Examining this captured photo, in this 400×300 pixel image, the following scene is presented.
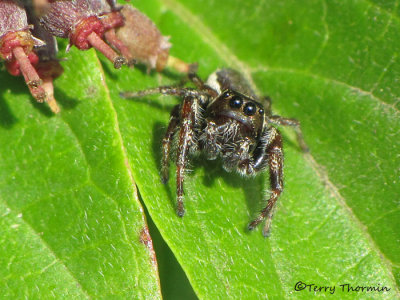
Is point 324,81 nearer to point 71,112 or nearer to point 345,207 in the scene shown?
point 345,207

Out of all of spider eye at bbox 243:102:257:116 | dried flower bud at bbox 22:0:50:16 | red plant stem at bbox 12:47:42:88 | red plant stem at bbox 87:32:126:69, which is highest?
dried flower bud at bbox 22:0:50:16

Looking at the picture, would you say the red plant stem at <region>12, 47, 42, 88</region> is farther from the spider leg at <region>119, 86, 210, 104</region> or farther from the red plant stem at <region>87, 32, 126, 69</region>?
the spider leg at <region>119, 86, 210, 104</region>

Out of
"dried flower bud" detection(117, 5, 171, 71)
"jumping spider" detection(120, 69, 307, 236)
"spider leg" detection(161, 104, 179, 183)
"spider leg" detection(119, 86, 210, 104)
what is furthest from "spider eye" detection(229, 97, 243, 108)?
"dried flower bud" detection(117, 5, 171, 71)

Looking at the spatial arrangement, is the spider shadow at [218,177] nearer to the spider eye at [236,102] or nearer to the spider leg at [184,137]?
the spider leg at [184,137]

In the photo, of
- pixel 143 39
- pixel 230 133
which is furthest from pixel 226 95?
pixel 143 39

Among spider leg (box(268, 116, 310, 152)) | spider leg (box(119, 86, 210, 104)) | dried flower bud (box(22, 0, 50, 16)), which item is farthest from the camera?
spider leg (box(268, 116, 310, 152))

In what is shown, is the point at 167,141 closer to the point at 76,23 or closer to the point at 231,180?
the point at 231,180

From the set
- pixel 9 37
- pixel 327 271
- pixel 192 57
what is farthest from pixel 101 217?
pixel 192 57

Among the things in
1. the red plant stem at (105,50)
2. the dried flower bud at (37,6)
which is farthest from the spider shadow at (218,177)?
the dried flower bud at (37,6)
